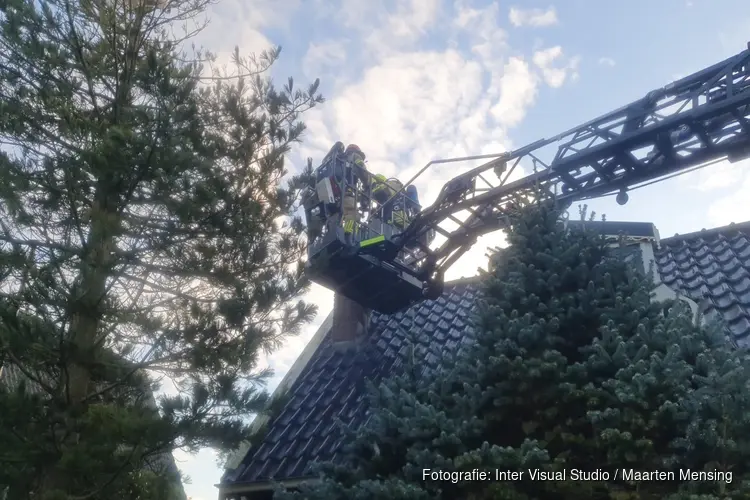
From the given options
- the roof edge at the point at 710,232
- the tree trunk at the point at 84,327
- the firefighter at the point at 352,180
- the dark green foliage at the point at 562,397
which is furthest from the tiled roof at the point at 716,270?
the tree trunk at the point at 84,327

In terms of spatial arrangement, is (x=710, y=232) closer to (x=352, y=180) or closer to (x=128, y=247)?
(x=352, y=180)

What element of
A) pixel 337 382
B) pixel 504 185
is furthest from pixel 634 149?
pixel 337 382

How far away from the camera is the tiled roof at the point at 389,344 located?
7711mm

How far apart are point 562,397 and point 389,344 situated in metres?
5.58

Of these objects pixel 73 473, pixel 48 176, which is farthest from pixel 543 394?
pixel 48 176

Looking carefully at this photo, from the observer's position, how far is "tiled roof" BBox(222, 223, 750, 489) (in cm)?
771

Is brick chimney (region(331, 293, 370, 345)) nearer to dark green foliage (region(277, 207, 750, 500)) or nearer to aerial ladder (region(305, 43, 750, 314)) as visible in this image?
aerial ladder (region(305, 43, 750, 314))

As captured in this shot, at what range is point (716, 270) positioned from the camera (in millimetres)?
8789

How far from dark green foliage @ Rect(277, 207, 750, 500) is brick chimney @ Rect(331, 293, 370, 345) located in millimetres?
4944

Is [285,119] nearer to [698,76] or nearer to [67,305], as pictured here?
[67,305]

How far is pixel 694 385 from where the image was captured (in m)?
4.51

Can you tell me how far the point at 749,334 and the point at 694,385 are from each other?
2.92m

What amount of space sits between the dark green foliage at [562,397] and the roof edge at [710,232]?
5.33 m

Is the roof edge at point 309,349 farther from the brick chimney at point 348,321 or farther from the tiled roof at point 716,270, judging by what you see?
the tiled roof at point 716,270
